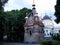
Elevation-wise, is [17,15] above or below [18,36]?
above

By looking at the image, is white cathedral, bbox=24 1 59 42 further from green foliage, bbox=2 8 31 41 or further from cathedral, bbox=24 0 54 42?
green foliage, bbox=2 8 31 41

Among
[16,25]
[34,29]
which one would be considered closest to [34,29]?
[34,29]

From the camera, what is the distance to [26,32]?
2462 inches

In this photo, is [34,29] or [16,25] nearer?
[34,29]

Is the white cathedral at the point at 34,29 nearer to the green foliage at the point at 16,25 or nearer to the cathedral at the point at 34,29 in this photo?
the cathedral at the point at 34,29

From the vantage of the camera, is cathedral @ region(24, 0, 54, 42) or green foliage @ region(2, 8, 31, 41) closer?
cathedral @ region(24, 0, 54, 42)

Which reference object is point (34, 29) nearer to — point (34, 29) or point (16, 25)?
point (34, 29)

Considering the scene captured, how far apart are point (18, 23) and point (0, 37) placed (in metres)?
9.72

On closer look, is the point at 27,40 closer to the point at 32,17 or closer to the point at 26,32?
the point at 26,32

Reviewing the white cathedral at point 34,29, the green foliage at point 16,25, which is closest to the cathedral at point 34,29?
the white cathedral at point 34,29

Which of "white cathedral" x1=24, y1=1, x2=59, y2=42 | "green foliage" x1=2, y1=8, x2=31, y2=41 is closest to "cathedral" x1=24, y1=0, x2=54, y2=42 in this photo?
"white cathedral" x1=24, y1=1, x2=59, y2=42

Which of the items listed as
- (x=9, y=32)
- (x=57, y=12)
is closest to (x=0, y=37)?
(x=9, y=32)

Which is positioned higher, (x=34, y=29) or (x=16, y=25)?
(x=16, y=25)

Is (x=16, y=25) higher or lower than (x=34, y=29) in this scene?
higher
